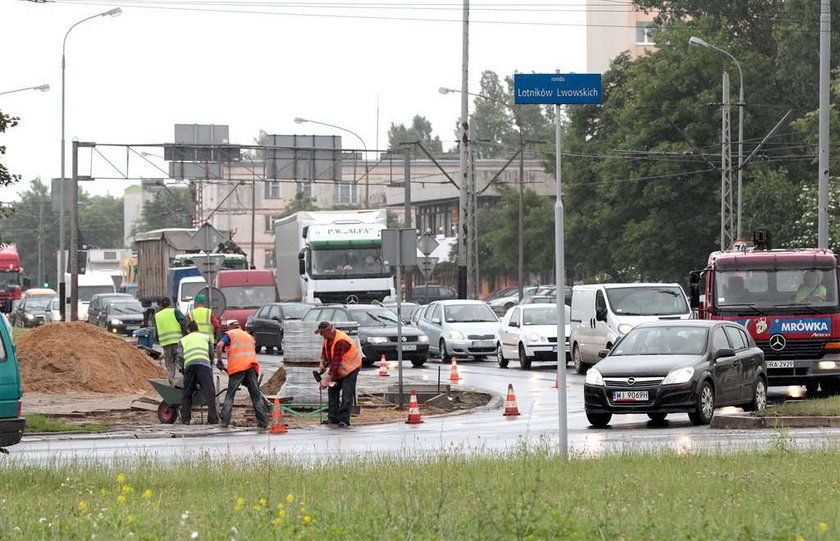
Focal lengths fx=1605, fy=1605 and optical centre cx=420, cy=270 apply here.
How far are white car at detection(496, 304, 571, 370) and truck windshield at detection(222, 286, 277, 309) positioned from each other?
17779 mm

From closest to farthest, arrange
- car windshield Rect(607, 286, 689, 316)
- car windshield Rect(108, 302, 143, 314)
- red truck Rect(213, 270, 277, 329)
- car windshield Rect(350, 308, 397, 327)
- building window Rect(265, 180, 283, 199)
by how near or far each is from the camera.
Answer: car windshield Rect(607, 286, 689, 316), car windshield Rect(350, 308, 397, 327), red truck Rect(213, 270, 277, 329), car windshield Rect(108, 302, 143, 314), building window Rect(265, 180, 283, 199)

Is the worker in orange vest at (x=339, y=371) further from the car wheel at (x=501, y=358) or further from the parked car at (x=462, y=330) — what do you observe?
the parked car at (x=462, y=330)

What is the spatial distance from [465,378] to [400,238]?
808 cm

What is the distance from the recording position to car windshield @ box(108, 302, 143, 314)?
6331 centimetres

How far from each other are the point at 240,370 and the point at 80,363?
1073 centimetres

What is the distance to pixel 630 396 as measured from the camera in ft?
71.1

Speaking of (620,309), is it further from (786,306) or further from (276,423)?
(276,423)

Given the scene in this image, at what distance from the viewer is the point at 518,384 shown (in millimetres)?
33156

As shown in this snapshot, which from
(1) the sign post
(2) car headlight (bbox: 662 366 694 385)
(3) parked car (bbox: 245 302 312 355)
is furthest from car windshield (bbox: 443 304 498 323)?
(1) the sign post

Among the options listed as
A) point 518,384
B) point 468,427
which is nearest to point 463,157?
point 518,384

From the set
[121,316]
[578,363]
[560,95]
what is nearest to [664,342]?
[560,95]

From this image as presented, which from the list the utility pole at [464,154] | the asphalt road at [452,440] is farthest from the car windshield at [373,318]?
the asphalt road at [452,440]

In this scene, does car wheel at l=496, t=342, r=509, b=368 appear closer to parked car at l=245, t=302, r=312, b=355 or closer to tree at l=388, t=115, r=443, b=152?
parked car at l=245, t=302, r=312, b=355

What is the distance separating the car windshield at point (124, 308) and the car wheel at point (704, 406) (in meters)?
44.0
